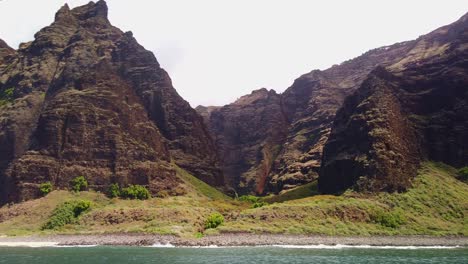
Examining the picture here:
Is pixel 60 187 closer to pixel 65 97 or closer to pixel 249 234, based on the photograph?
pixel 65 97

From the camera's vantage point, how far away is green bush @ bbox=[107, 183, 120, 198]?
15850cm

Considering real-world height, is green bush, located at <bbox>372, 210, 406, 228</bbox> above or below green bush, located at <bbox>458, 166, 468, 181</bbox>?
below

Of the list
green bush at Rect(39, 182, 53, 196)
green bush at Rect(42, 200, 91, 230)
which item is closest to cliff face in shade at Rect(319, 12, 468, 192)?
green bush at Rect(42, 200, 91, 230)

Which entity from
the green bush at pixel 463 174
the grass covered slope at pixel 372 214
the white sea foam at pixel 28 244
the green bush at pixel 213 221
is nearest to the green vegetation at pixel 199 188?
the green bush at pixel 213 221

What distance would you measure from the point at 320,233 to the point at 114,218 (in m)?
58.5

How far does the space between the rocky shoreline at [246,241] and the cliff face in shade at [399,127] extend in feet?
101

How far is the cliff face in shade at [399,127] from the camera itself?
152m

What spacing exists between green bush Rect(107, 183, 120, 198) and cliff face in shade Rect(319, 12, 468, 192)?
7342cm

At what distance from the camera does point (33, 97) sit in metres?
195

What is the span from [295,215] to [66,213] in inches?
2664

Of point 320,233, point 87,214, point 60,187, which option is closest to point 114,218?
point 87,214

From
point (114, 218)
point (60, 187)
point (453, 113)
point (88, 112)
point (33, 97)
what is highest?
point (33, 97)

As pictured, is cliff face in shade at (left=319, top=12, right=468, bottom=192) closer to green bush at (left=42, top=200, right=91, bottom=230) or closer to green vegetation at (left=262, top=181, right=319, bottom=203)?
green vegetation at (left=262, top=181, right=319, bottom=203)

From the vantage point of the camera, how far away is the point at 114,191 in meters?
159
